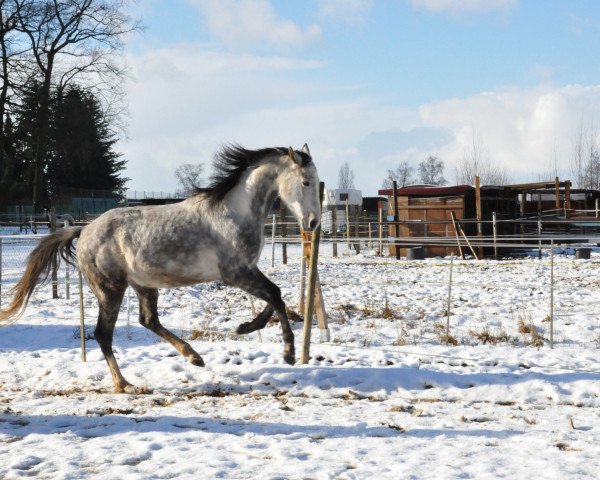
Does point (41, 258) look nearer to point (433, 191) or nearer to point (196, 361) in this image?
point (196, 361)

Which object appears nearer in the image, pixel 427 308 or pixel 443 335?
pixel 443 335

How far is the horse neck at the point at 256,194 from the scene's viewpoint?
6.61 meters

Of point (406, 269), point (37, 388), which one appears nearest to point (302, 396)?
point (37, 388)

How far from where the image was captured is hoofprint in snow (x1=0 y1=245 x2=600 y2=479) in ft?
14.3

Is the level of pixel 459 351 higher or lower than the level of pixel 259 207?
lower

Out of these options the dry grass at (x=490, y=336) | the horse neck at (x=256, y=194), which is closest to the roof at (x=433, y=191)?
the dry grass at (x=490, y=336)

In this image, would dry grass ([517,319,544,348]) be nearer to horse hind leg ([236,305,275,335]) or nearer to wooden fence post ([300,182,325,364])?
wooden fence post ([300,182,325,364])

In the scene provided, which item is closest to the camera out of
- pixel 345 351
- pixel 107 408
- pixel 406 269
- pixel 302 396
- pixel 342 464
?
pixel 342 464

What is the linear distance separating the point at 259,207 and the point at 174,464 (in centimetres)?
286

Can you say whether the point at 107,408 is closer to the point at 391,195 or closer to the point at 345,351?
the point at 345,351

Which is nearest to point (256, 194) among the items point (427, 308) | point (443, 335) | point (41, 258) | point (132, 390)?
point (132, 390)

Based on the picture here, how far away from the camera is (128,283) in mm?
7004

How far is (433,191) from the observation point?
82.9ft

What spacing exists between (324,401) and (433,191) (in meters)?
19.9
